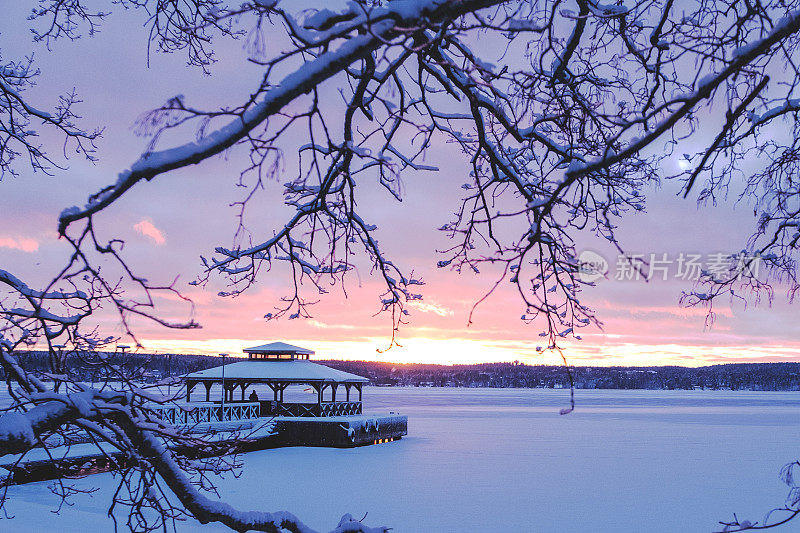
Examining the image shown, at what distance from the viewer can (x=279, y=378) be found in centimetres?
3259

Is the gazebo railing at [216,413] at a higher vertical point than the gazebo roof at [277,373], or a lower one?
lower

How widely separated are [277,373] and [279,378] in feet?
3.08

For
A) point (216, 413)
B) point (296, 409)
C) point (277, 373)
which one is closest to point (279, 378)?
point (277, 373)

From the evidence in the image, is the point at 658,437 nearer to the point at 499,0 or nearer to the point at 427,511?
the point at 427,511

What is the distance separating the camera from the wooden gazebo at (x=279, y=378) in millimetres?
32562

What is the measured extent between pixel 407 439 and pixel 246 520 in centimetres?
4076

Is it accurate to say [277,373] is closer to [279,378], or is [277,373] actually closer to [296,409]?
[279,378]

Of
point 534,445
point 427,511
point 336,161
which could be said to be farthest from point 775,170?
point 534,445

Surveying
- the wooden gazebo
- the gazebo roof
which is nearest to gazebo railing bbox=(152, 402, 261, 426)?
the wooden gazebo

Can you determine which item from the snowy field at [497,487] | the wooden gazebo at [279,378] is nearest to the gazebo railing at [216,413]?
the wooden gazebo at [279,378]

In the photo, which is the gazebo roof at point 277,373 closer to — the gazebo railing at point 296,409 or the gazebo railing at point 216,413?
the gazebo railing at point 216,413

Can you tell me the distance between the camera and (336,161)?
5133 millimetres

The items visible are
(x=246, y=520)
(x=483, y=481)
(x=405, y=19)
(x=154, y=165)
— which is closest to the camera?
(x=405, y=19)

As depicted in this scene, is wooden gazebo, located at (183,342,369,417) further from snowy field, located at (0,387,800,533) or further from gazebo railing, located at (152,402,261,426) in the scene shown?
snowy field, located at (0,387,800,533)
